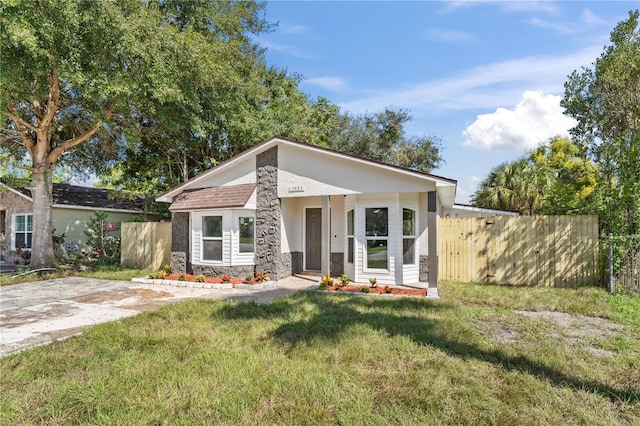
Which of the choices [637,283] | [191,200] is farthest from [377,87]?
[637,283]

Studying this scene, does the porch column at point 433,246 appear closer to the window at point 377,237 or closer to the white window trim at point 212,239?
the window at point 377,237

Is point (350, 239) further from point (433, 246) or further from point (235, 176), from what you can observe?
point (235, 176)

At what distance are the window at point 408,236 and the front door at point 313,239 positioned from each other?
3276mm

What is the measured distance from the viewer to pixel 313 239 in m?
12.7

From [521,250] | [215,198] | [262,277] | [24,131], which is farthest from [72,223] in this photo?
[521,250]

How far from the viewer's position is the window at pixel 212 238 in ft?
38.8

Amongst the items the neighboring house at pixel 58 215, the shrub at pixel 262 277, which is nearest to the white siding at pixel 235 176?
the shrub at pixel 262 277

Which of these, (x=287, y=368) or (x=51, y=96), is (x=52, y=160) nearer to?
(x=51, y=96)

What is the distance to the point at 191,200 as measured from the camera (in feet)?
39.7

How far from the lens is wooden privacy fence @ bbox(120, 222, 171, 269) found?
14.7m

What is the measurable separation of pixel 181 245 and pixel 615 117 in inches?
678

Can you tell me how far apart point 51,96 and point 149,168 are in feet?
24.1

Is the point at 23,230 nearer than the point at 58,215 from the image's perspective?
No

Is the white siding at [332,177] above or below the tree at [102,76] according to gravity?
below
